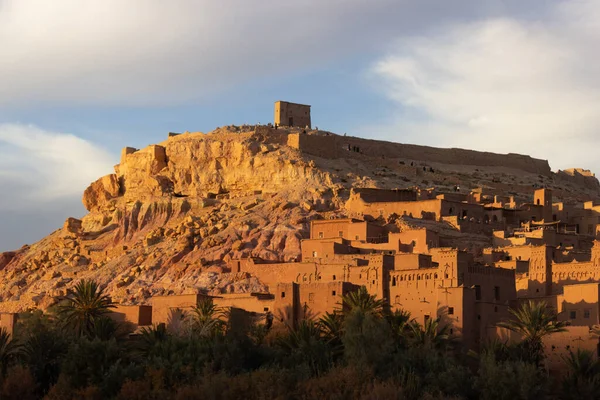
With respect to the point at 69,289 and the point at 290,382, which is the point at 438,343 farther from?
the point at 69,289

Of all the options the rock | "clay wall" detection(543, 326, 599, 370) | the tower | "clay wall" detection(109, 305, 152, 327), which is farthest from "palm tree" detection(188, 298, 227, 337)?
the rock

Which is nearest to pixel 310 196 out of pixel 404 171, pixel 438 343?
pixel 404 171

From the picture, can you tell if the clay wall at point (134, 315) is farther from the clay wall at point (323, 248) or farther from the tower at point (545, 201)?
the tower at point (545, 201)

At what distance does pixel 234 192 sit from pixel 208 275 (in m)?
11.5

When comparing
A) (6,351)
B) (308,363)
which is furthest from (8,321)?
(308,363)

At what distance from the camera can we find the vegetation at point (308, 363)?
4922cm

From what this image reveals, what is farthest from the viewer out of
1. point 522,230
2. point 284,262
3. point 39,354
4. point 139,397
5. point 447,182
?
point 447,182

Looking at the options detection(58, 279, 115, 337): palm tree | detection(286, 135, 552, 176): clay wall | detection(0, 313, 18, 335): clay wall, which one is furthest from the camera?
detection(286, 135, 552, 176): clay wall

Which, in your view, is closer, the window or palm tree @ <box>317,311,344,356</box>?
palm tree @ <box>317,311,344,356</box>

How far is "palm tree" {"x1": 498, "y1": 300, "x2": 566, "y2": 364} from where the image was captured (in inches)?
2003

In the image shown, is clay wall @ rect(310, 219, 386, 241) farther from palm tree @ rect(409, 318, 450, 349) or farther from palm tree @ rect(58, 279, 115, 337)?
palm tree @ rect(409, 318, 450, 349)

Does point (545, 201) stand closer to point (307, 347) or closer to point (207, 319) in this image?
point (207, 319)

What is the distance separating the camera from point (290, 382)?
50.0 meters

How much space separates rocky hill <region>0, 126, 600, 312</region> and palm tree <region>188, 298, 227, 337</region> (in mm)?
4663
